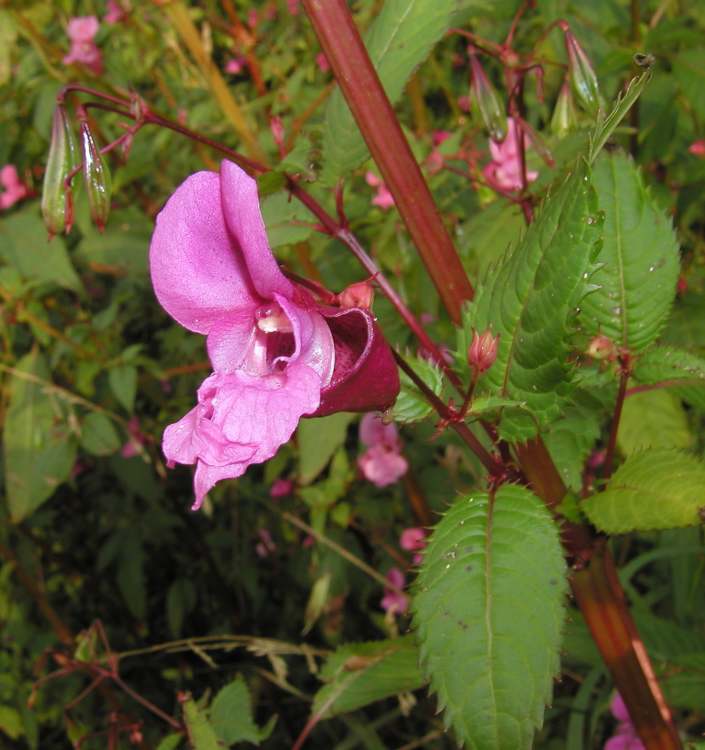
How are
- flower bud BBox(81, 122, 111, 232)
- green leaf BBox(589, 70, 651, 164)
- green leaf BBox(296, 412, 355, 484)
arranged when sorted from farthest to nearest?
1. green leaf BBox(296, 412, 355, 484)
2. flower bud BBox(81, 122, 111, 232)
3. green leaf BBox(589, 70, 651, 164)

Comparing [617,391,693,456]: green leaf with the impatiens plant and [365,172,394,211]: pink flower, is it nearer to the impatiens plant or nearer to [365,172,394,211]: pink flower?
the impatiens plant

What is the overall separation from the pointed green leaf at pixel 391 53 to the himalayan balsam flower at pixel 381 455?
870mm

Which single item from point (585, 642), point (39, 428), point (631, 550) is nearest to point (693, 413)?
point (631, 550)

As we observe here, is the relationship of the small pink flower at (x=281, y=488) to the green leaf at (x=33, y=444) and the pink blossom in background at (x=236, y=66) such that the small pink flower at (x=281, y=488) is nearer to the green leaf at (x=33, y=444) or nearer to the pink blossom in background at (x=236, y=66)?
the green leaf at (x=33, y=444)

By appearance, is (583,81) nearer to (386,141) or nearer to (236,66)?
(386,141)

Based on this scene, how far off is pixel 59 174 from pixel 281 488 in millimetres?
1250

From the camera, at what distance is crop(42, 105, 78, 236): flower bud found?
0.76m

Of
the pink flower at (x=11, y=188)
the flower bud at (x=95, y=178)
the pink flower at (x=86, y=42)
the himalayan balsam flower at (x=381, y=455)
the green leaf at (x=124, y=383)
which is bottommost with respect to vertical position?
the green leaf at (x=124, y=383)

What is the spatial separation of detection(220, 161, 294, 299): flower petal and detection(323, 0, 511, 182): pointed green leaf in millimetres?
277

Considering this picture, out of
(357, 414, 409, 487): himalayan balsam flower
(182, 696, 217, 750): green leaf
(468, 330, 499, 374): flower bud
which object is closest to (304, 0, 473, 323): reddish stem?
(468, 330, 499, 374): flower bud

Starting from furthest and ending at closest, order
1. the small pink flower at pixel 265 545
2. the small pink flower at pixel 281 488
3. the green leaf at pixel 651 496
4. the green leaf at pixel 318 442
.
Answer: the small pink flower at pixel 265 545 → the small pink flower at pixel 281 488 → the green leaf at pixel 318 442 → the green leaf at pixel 651 496

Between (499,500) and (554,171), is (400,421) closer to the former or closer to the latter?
(499,500)

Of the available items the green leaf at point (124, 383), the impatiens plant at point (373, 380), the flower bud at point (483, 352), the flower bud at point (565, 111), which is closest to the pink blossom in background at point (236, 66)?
the impatiens plant at point (373, 380)

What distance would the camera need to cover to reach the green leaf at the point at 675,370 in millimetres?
746
